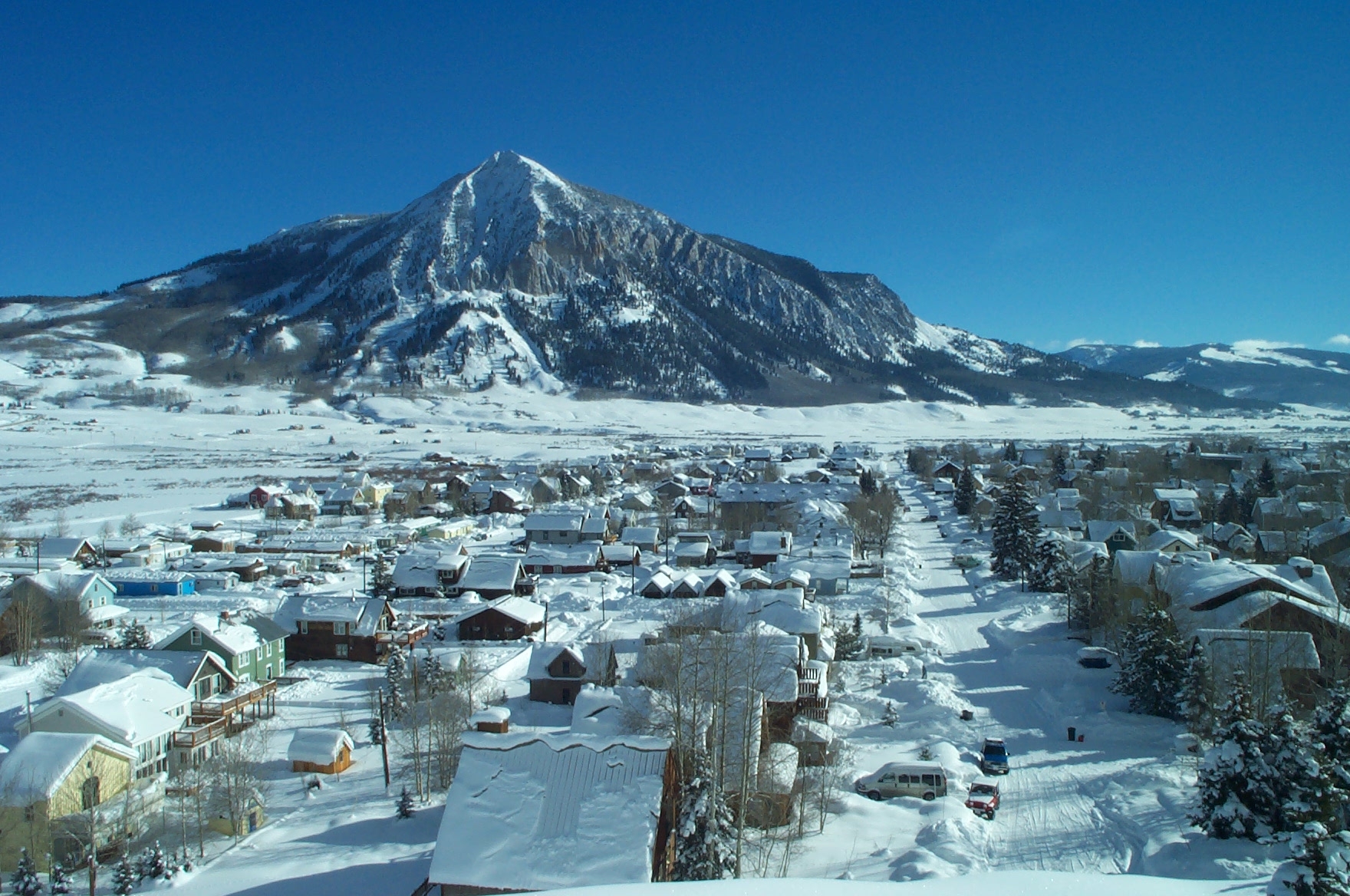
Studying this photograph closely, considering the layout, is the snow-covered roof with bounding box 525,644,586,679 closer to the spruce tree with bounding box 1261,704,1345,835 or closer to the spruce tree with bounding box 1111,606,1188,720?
the spruce tree with bounding box 1111,606,1188,720

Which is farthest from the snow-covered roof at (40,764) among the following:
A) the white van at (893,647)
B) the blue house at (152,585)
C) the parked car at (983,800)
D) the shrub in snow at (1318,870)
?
the blue house at (152,585)

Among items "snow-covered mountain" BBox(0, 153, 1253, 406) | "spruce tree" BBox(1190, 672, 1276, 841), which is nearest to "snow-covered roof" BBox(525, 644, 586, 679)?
"spruce tree" BBox(1190, 672, 1276, 841)

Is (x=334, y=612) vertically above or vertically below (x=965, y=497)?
below

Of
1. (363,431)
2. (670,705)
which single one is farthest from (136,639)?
(363,431)

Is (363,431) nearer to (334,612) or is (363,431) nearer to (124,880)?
(334,612)

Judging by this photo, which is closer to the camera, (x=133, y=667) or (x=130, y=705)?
(x=130, y=705)
